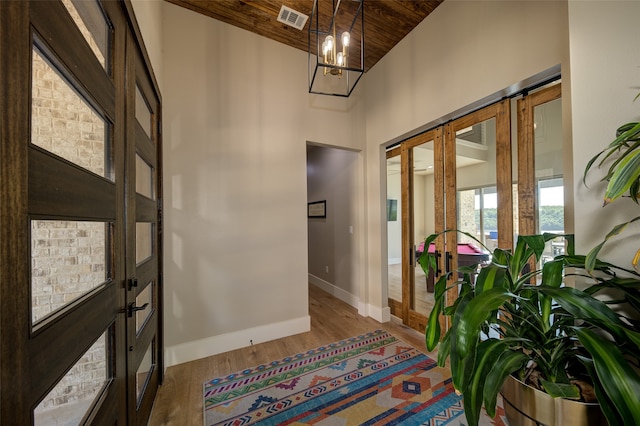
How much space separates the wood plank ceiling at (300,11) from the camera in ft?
7.64

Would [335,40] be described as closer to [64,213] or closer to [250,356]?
[64,213]

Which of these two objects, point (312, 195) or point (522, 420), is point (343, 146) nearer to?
point (312, 195)

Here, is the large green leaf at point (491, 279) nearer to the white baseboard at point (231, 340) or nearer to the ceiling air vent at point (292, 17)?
the white baseboard at point (231, 340)

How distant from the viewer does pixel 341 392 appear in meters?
1.87

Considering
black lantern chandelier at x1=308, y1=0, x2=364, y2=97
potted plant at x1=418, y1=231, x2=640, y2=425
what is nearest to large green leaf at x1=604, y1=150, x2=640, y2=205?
potted plant at x1=418, y1=231, x2=640, y2=425

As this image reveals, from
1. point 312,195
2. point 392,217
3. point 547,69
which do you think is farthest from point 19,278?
point 312,195

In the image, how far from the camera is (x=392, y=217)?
4.29 meters

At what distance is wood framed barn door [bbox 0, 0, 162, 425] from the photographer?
0.52 m

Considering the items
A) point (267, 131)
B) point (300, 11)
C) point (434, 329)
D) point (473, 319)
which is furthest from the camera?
point (267, 131)

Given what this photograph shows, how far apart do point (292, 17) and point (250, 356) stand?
351 centimetres

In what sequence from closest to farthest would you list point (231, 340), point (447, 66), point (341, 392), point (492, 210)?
point (341, 392)
point (492, 210)
point (447, 66)
point (231, 340)

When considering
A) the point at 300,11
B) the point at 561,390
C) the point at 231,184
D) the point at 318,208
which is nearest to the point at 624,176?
the point at 561,390

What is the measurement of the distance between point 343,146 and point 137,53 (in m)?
2.36

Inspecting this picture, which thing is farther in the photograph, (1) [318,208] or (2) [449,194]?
(1) [318,208]
